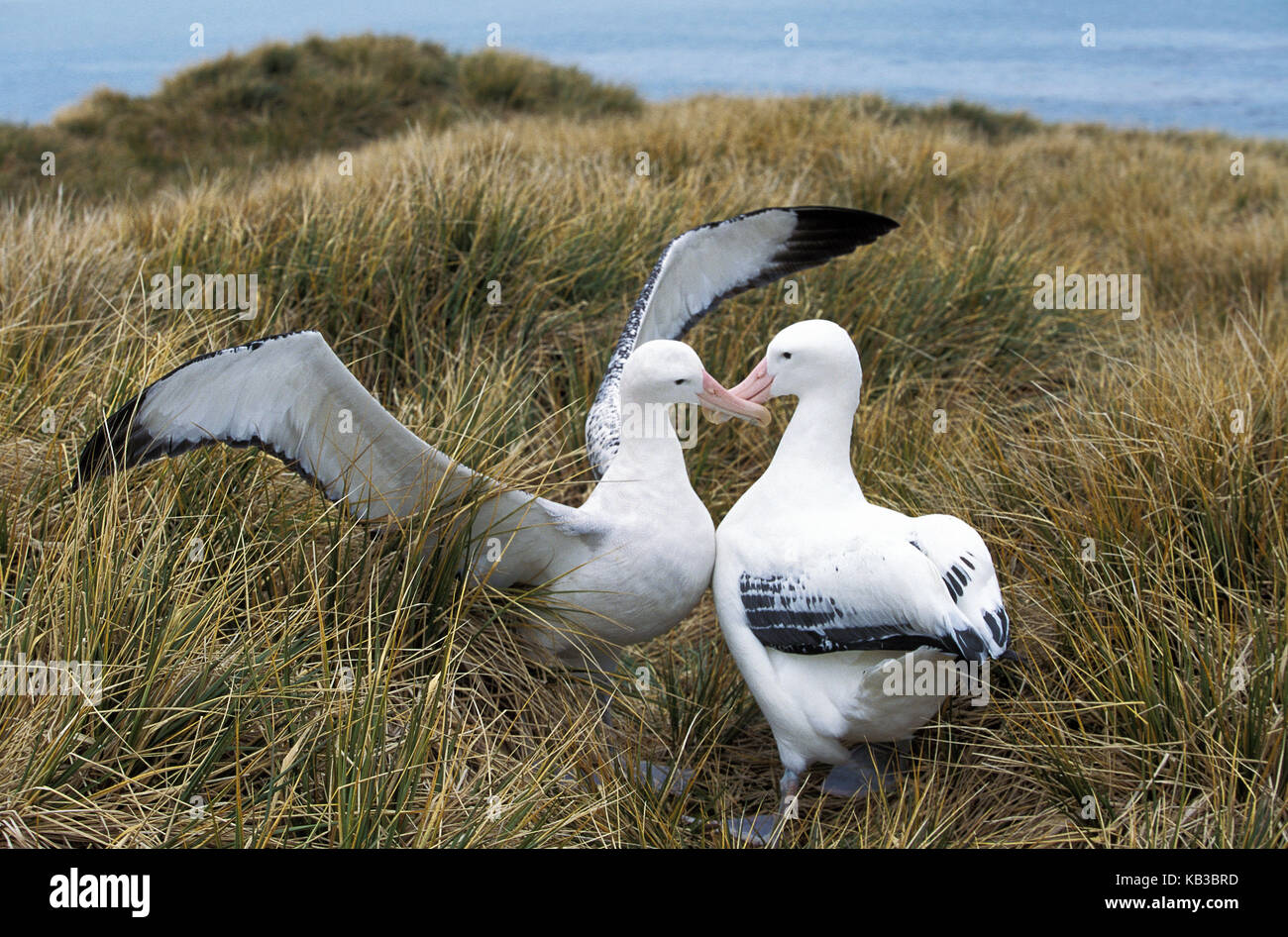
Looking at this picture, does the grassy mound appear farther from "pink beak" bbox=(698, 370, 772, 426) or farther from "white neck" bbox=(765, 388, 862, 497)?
"white neck" bbox=(765, 388, 862, 497)

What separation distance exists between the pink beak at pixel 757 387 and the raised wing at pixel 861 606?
548 millimetres

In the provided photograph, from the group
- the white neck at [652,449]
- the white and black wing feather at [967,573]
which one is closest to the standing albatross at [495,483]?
the white neck at [652,449]

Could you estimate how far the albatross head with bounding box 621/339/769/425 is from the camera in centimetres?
349

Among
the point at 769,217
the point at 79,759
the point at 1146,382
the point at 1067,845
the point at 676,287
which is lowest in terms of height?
the point at 1067,845

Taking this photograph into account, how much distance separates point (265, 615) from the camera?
3396 mm

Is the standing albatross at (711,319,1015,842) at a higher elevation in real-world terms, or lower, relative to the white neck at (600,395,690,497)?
lower

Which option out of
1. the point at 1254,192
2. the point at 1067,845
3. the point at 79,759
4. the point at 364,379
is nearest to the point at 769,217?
the point at 364,379

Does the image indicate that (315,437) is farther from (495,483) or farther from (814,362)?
(814,362)

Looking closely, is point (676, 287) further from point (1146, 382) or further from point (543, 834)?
point (543, 834)

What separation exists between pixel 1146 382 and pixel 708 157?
17.6ft

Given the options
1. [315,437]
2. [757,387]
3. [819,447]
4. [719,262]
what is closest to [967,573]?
[819,447]

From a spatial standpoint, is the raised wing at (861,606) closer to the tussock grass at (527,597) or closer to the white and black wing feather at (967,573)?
the white and black wing feather at (967,573)

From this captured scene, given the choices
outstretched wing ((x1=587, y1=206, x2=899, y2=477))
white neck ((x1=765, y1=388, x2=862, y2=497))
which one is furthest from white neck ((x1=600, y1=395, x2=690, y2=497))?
outstretched wing ((x1=587, y1=206, x2=899, y2=477))

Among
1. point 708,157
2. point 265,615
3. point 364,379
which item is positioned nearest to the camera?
point 265,615
